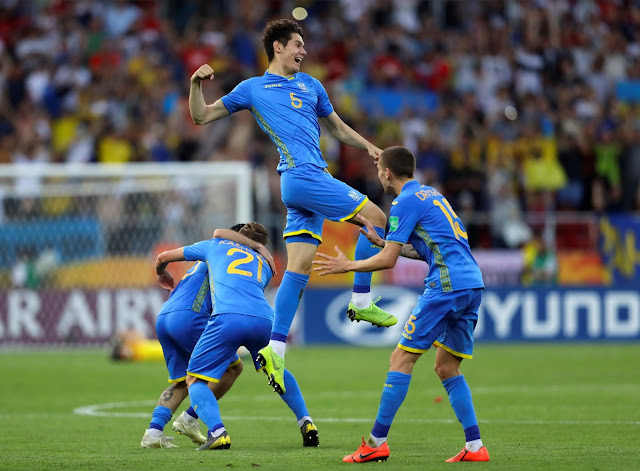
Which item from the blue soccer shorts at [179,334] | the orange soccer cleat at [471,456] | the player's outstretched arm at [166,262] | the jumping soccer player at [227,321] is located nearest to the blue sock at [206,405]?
the jumping soccer player at [227,321]

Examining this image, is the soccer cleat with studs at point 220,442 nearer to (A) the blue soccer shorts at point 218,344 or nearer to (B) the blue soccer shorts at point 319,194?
(A) the blue soccer shorts at point 218,344

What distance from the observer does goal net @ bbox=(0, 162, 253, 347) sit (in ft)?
63.3

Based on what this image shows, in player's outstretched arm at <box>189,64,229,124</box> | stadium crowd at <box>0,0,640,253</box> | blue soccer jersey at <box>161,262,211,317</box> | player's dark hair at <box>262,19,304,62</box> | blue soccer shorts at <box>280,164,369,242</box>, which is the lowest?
blue soccer jersey at <box>161,262,211,317</box>

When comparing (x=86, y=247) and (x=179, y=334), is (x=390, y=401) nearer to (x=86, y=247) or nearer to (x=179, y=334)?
(x=179, y=334)

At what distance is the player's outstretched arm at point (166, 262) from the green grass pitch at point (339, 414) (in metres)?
1.21

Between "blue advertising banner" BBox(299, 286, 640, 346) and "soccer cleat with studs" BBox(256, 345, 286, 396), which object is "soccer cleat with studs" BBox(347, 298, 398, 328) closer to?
"soccer cleat with studs" BBox(256, 345, 286, 396)

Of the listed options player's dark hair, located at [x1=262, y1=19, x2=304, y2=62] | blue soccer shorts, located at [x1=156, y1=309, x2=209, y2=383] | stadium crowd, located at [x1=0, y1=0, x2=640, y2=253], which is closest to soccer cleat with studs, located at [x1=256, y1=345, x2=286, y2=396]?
blue soccer shorts, located at [x1=156, y1=309, x2=209, y2=383]

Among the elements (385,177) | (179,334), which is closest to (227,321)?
(179,334)

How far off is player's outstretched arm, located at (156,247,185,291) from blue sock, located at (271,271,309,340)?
2.63ft

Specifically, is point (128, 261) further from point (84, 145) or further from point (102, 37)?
point (102, 37)

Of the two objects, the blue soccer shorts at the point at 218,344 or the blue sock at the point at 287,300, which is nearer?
the blue soccer shorts at the point at 218,344

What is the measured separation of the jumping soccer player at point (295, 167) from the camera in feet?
26.4

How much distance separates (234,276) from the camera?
803cm

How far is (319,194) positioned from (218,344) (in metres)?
1.31
